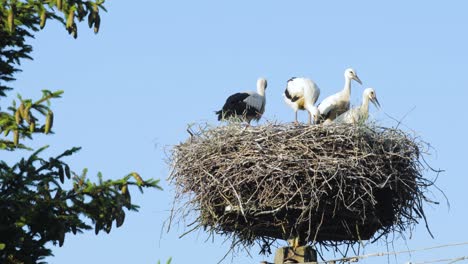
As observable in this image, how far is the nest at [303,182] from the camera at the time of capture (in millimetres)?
9508

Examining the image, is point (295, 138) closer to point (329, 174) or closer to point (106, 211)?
point (329, 174)

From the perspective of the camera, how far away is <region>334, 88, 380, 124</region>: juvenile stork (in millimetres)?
10680

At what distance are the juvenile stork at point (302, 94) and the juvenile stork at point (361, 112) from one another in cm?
77

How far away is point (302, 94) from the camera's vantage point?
45.8ft

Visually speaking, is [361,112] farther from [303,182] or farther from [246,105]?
[246,105]

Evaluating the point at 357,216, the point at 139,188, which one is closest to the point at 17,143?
the point at 139,188

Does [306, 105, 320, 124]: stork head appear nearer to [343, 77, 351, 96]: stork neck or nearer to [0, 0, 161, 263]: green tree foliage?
[343, 77, 351, 96]: stork neck

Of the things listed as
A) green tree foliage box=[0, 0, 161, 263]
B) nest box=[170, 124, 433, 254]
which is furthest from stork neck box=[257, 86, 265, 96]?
green tree foliage box=[0, 0, 161, 263]

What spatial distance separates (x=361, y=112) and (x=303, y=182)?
1959 mm

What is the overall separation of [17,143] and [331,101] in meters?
7.90

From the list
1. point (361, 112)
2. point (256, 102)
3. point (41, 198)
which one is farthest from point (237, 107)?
point (41, 198)

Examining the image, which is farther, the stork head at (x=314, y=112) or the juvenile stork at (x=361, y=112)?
the stork head at (x=314, y=112)

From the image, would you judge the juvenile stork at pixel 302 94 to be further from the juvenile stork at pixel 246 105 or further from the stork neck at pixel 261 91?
the stork neck at pixel 261 91

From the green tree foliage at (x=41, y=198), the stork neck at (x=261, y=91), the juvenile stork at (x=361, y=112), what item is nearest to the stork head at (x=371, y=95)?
the juvenile stork at (x=361, y=112)
